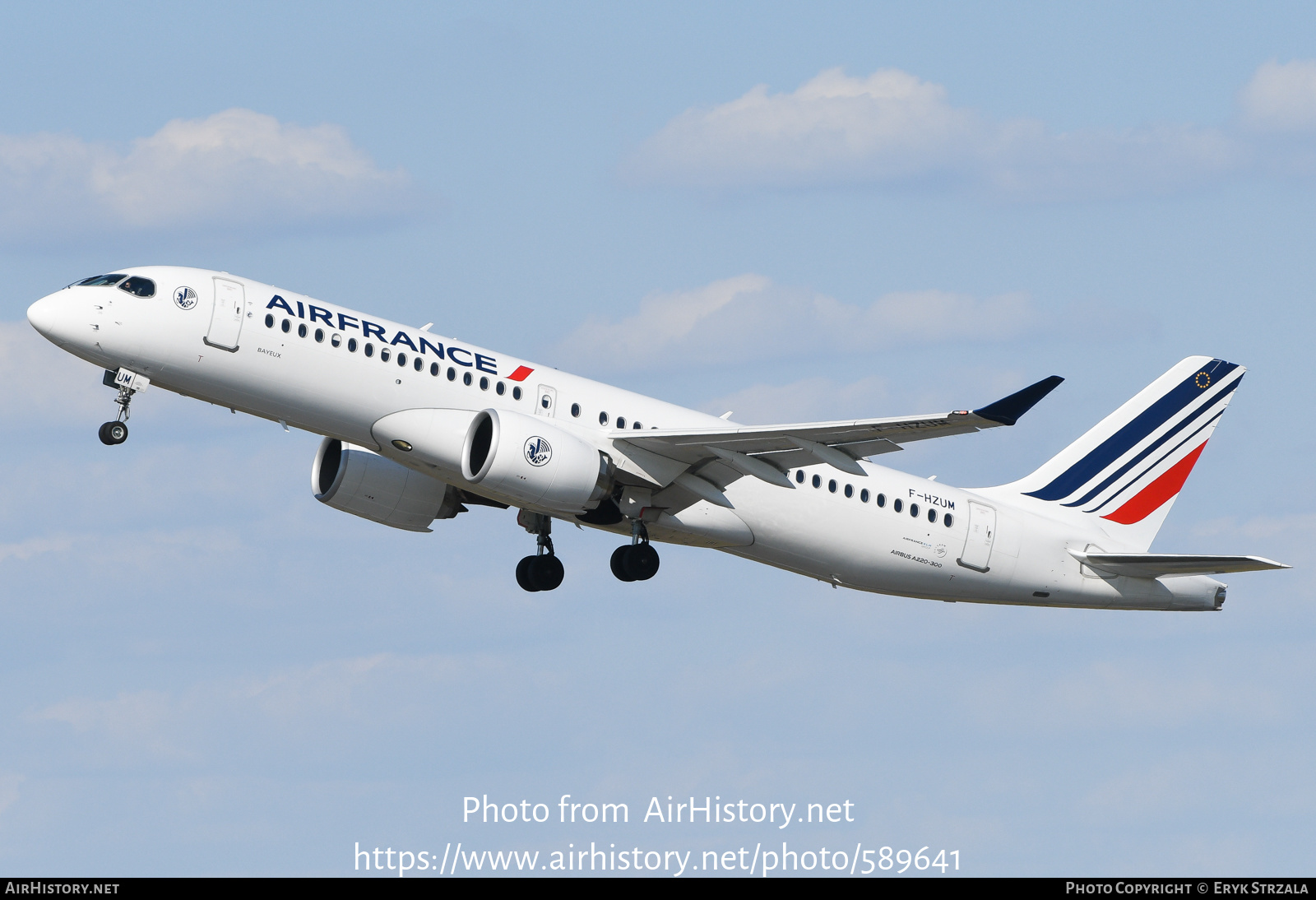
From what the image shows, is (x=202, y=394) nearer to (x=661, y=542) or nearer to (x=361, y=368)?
(x=361, y=368)

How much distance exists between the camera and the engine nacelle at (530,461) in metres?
39.5

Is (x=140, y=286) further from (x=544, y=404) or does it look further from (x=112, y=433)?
(x=544, y=404)

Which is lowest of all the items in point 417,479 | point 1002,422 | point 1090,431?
point 1002,422

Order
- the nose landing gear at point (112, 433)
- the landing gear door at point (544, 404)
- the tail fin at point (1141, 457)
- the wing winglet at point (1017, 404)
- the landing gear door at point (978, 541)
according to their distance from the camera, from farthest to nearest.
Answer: the tail fin at point (1141, 457)
the landing gear door at point (978, 541)
the landing gear door at point (544, 404)
the nose landing gear at point (112, 433)
the wing winglet at point (1017, 404)

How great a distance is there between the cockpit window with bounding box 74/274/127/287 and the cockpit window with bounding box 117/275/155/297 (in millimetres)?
204

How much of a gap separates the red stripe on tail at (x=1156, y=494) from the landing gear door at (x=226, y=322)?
2330cm

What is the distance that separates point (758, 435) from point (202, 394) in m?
12.0

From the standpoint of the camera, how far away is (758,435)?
40.2m

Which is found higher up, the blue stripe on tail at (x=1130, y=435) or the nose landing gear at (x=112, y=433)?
the blue stripe on tail at (x=1130, y=435)

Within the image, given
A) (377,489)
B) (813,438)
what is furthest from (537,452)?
(377,489)

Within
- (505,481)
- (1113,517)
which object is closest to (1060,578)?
(1113,517)

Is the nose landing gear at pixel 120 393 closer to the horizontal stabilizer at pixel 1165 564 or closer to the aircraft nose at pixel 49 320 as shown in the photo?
the aircraft nose at pixel 49 320

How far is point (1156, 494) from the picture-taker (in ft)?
163

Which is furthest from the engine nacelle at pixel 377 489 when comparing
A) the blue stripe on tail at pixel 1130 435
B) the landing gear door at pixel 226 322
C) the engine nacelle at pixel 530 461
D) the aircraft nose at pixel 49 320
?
the blue stripe on tail at pixel 1130 435
